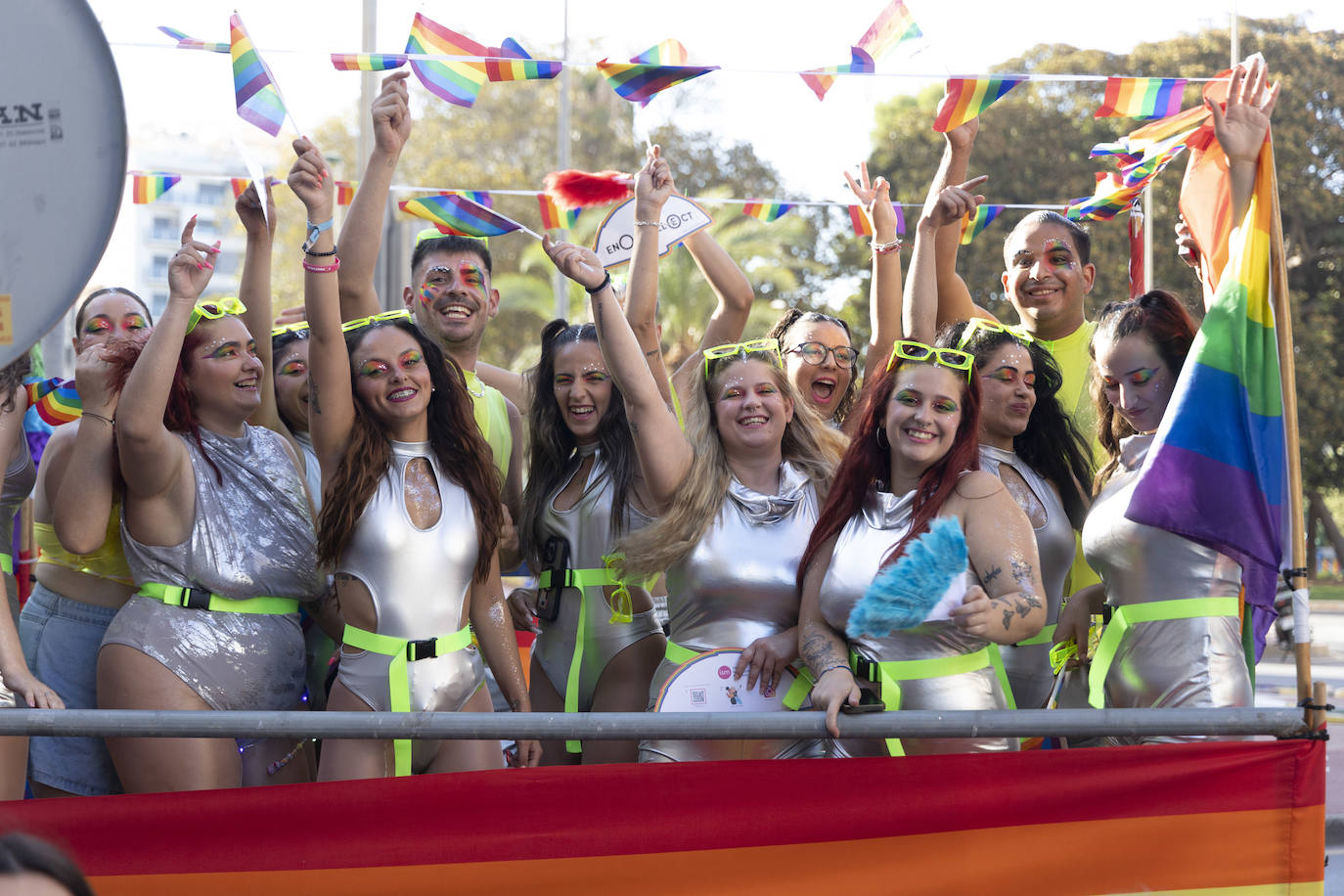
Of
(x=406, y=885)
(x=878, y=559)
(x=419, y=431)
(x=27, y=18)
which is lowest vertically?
(x=406, y=885)

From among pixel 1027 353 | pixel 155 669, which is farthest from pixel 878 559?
pixel 155 669

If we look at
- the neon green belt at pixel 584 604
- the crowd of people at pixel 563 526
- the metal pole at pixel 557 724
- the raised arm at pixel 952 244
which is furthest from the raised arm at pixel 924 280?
the metal pole at pixel 557 724

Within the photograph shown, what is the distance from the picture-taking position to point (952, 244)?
4680 millimetres

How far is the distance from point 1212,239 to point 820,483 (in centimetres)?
119

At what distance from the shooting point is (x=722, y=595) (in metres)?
3.39

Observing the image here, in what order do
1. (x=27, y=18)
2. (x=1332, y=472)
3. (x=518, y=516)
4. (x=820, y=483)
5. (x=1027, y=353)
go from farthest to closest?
(x=1332, y=472) < (x=518, y=516) < (x=1027, y=353) < (x=820, y=483) < (x=27, y=18)

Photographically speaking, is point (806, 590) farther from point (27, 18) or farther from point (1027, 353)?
point (27, 18)

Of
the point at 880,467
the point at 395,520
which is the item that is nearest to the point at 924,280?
the point at 880,467

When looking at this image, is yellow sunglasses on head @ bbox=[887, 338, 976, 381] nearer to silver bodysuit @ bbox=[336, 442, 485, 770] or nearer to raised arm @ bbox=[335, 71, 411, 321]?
silver bodysuit @ bbox=[336, 442, 485, 770]

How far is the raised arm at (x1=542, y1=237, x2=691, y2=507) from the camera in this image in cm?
344

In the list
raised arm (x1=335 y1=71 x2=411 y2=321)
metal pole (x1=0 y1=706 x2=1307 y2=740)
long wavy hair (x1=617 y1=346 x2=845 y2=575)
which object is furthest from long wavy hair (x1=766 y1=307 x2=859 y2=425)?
metal pole (x1=0 y1=706 x2=1307 y2=740)

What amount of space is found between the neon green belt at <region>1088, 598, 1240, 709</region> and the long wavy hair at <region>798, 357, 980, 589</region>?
537 millimetres

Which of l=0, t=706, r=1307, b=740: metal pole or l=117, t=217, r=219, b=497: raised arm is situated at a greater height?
l=117, t=217, r=219, b=497: raised arm

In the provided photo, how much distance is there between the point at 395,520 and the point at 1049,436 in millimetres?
1954
